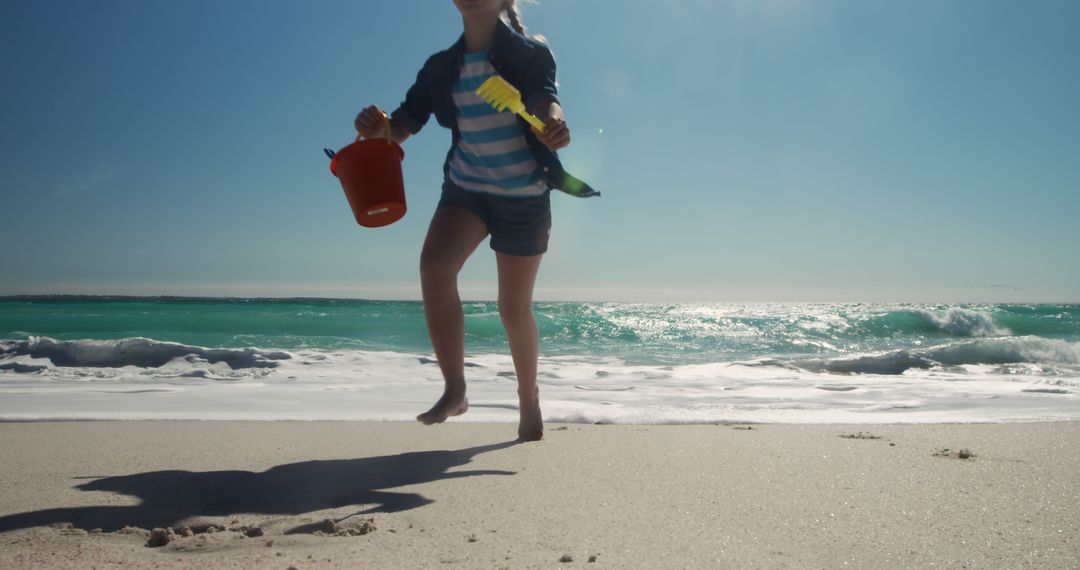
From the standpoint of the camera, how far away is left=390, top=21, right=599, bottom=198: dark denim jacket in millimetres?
1981

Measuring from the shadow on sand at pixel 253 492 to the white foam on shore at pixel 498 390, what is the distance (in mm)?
1036

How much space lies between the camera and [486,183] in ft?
6.86

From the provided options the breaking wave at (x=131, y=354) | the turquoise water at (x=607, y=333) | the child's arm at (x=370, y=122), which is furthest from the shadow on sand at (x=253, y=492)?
the turquoise water at (x=607, y=333)

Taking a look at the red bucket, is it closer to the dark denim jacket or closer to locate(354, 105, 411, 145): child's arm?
locate(354, 105, 411, 145): child's arm

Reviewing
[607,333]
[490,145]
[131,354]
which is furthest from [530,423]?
[607,333]

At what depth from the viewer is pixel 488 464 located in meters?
1.69

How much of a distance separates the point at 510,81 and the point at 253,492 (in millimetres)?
1304

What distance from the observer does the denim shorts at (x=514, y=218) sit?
6.84ft

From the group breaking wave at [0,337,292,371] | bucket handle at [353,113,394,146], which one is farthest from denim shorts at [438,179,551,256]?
breaking wave at [0,337,292,371]

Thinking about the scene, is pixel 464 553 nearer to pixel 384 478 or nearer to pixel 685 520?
pixel 685 520

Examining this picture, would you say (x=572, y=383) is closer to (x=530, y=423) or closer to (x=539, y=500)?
(x=530, y=423)

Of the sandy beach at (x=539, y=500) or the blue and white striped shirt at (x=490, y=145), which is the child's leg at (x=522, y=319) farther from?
the blue and white striped shirt at (x=490, y=145)

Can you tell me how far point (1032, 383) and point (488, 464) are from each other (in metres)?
3.78

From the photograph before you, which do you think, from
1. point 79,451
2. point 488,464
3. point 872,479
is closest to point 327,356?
point 79,451
